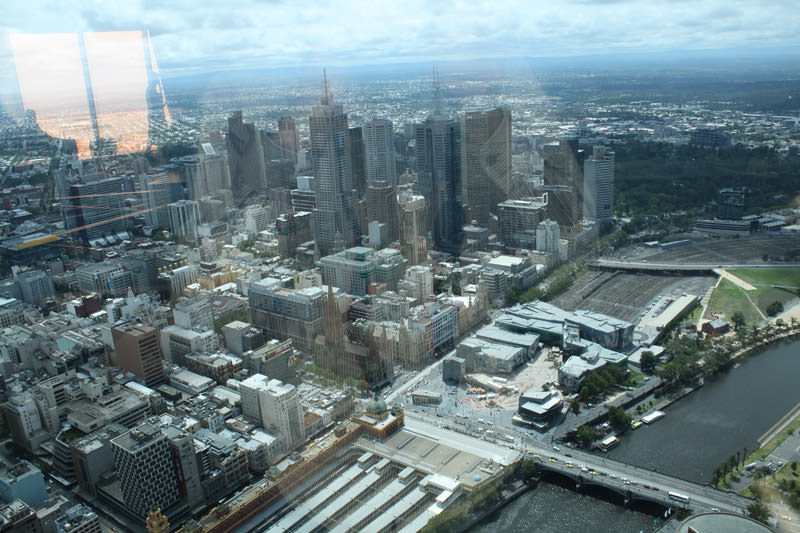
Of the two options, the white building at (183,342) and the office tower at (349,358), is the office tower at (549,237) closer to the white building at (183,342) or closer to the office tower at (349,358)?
the office tower at (349,358)

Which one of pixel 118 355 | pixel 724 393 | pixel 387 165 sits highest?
pixel 387 165

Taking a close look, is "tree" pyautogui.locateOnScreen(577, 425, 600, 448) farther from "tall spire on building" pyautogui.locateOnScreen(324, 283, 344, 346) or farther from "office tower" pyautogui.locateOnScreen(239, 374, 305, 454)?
"tall spire on building" pyautogui.locateOnScreen(324, 283, 344, 346)

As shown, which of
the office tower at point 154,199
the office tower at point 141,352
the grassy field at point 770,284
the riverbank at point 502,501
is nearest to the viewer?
the riverbank at point 502,501

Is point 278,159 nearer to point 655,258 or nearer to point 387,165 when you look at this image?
point 387,165

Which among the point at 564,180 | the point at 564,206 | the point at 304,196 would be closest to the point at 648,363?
the point at 564,206

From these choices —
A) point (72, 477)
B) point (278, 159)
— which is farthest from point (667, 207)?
point (72, 477)

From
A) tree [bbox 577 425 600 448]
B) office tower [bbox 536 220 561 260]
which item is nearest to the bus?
tree [bbox 577 425 600 448]

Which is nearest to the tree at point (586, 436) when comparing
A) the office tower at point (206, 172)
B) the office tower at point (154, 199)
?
the office tower at point (154, 199)

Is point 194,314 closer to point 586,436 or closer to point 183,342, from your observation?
A: point 183,342
